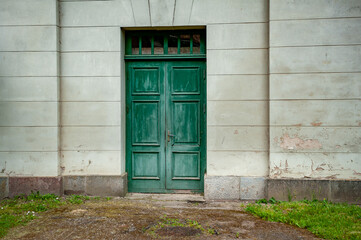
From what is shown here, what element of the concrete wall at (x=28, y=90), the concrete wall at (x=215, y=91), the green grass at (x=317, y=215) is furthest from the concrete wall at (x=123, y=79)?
the green grass at (x=317, y=215)

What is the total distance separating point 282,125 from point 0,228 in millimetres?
4769

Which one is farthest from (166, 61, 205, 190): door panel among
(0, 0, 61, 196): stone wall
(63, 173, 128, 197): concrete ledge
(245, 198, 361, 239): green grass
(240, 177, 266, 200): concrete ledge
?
(0, 0, 61, 196): stone wall

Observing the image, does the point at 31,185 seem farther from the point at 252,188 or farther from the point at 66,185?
the point at 252,188

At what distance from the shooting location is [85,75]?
6152mm

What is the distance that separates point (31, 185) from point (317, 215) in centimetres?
508

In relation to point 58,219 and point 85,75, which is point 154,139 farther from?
point 58,219

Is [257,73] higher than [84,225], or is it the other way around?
[257,73]

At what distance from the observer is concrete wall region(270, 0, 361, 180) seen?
5613 millimetres

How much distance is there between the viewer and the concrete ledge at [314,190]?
5586 mm

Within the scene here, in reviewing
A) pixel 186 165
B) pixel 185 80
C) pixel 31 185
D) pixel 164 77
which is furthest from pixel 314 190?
pixel 31 185

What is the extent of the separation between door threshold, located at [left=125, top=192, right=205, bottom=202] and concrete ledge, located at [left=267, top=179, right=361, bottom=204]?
1.34 meters

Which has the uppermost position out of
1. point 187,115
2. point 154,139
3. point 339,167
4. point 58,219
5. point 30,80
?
point 30,80

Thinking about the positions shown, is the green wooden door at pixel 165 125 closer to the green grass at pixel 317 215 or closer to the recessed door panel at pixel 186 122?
the recessed door panel at pixel 186 122

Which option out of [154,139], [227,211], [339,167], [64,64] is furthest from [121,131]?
[339,167]
